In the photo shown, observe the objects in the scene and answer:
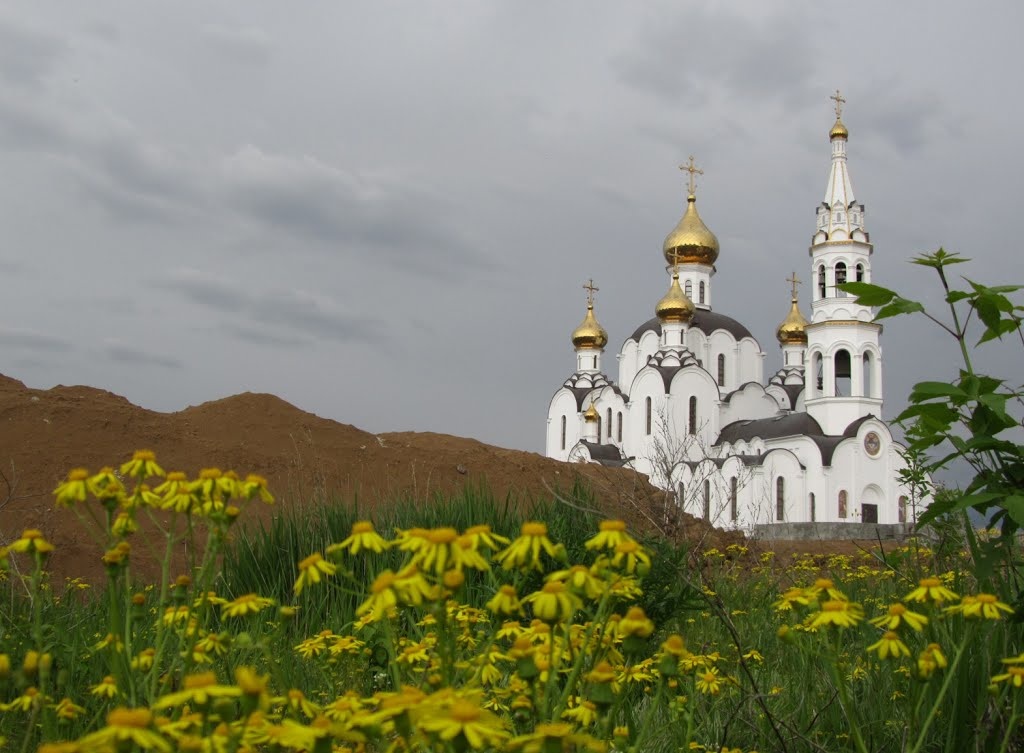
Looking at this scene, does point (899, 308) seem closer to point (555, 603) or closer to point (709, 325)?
point (555, 603)

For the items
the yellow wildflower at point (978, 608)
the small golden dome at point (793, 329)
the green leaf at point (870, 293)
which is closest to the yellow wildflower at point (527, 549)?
the yellow wildflower at point (978, 608)

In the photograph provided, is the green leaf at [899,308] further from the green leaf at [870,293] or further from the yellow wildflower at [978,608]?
the yellow wildflower at [978,608]

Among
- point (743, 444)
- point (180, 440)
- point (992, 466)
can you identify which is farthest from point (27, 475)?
point (743, 444)

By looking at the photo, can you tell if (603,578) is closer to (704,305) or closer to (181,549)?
(181,549)

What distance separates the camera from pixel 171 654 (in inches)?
174

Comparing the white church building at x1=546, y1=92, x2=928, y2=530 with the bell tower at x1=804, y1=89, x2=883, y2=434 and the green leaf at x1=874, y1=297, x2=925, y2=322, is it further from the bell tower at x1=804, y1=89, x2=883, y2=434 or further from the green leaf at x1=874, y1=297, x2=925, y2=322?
the green leaf at x1=874, y1=297, x2=925, y2=322

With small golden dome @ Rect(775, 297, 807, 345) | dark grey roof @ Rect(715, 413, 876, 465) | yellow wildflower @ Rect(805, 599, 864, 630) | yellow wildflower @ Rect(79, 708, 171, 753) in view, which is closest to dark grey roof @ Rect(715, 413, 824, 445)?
dark grey roof @ Rect(715, 413, 876, 465)

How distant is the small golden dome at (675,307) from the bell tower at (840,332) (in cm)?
621

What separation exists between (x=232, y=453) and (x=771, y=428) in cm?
3019

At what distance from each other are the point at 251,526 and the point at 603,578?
301 inches

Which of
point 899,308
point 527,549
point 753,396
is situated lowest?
point 527,549

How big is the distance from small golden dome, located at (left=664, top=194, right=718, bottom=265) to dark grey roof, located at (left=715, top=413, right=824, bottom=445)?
349 inches

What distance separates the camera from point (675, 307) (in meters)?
44.0

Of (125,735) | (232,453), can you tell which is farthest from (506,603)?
(232,453)
